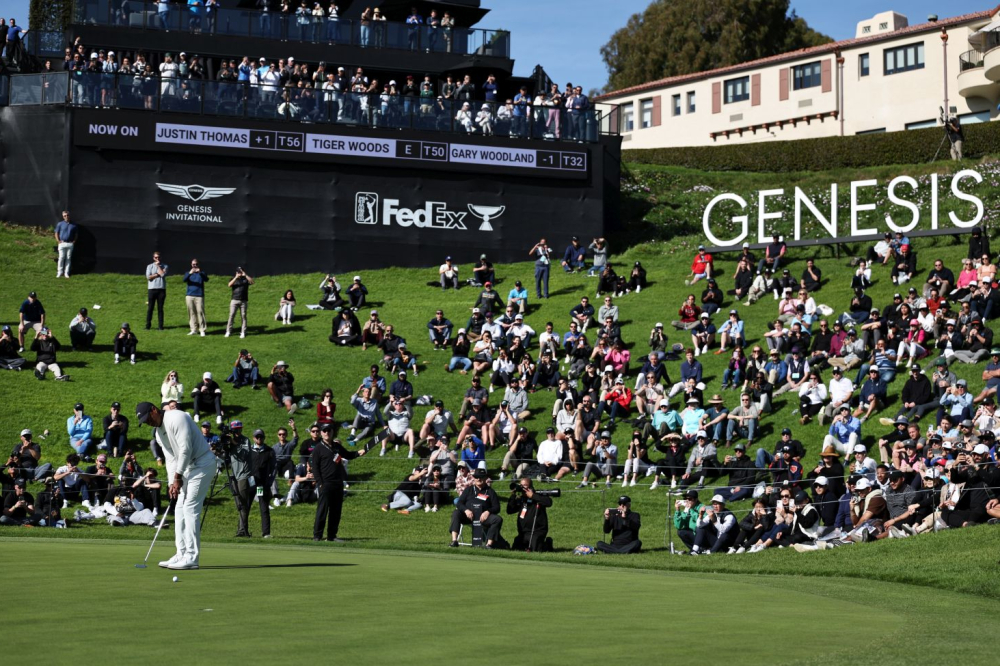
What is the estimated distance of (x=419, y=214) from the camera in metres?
47.7

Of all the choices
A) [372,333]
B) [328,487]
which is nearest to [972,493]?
[328,487]

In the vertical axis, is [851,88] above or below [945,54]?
below

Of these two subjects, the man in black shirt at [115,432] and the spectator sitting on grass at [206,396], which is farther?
Answer: the spectator sitting on grass at [206,396]

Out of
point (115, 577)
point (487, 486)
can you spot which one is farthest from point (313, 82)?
point (115, 577)

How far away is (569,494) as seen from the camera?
27.1 metres

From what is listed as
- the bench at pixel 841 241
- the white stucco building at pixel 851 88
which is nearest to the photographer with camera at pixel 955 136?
the white stucco building at pixel 851 88

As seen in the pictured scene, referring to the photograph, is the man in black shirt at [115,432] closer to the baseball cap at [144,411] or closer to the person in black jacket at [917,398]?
the person in black jacket at [917,398]

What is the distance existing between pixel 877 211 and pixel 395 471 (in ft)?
88.2

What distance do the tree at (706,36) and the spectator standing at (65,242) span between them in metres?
52.2

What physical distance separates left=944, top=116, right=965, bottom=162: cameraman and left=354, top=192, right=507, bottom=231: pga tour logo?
20.6 m

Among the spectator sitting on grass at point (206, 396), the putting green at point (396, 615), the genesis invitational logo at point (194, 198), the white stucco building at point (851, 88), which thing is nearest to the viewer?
the putting green at point (396, 615)

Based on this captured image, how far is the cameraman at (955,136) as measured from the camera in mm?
54094

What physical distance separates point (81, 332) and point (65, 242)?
29.9 ft

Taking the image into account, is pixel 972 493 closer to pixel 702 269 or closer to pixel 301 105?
pixel 702 269
